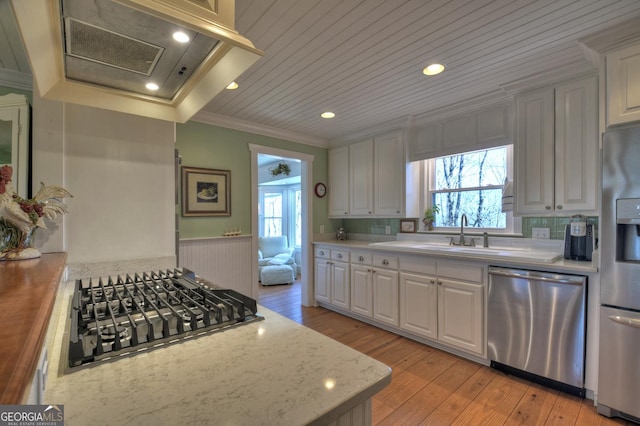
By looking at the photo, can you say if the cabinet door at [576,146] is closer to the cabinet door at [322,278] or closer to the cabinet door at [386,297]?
the cabinet door at [386,297]

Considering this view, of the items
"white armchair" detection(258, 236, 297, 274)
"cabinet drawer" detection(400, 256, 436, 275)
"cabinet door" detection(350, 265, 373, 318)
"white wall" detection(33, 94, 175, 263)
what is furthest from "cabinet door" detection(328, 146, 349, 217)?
"white wall" detection(33, 94, 175, 263)

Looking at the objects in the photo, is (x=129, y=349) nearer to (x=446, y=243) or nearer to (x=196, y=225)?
(x=196, y=225)

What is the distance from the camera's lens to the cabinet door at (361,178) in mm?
3664

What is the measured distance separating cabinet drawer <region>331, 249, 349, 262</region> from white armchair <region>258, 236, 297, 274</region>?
2.17m

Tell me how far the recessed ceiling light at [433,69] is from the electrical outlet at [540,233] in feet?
5.40

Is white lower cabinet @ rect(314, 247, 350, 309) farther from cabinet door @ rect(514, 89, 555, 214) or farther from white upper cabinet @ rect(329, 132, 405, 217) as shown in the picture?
cabinet door @ rect(514, 89, 555, 214)

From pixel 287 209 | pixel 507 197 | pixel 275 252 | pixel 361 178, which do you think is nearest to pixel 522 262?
pixel 507 197

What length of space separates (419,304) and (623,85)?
2.12m

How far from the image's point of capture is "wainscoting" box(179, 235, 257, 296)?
3.00 metres

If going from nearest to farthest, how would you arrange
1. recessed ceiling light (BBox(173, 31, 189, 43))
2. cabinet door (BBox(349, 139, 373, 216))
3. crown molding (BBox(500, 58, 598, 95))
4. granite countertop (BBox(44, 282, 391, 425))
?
granite countertop (BBox(44, 282, 391, 425)), recessed ceiling light (BBox(173, 31, 189, 43)), crown molding (BBox(500, 58, 598, 95)), cabinet door (BBox(349, 139, 373, 216))

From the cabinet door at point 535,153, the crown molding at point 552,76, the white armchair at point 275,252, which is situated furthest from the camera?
the white armchair at point 275,252

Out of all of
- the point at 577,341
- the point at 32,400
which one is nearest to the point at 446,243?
the point at 577,341

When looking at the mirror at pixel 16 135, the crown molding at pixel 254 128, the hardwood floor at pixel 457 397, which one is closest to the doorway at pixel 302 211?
the crown molding at pixel 254 128

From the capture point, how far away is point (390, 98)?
2.68 metres
